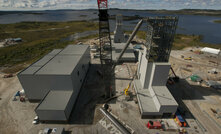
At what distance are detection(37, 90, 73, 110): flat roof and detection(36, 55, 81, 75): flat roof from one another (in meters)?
5.78

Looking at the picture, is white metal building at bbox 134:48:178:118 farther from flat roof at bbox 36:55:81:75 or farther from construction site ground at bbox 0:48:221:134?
flat roof at bbox 36:55:81:75

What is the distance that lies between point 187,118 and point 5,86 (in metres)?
61.8

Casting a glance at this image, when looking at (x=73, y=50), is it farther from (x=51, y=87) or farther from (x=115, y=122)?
(x=115, y=122)

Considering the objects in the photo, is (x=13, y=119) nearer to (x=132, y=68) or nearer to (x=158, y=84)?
(x=158, y=84)

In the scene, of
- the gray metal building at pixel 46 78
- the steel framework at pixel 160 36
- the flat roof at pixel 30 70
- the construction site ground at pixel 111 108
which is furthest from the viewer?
the flat roof at pixel 30 70

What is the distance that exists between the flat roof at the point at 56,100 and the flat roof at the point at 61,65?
5.78 meters

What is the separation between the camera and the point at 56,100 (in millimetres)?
28391

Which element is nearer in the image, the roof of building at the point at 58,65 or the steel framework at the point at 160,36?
the steel framework at the point at 160,36

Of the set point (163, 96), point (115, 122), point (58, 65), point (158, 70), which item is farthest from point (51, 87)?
point (163, 96)

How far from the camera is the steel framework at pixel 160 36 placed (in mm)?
27516

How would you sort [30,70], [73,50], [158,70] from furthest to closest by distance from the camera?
[73,50]
[30,70]
[158,70]

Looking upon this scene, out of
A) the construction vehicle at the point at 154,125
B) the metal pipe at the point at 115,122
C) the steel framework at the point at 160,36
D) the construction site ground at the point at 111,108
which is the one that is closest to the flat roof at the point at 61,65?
the construction site ground at the point at 111,108

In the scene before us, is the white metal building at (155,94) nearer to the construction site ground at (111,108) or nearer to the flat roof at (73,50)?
the construction site ground at (111,108)

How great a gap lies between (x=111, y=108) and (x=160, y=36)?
24.3 metres
